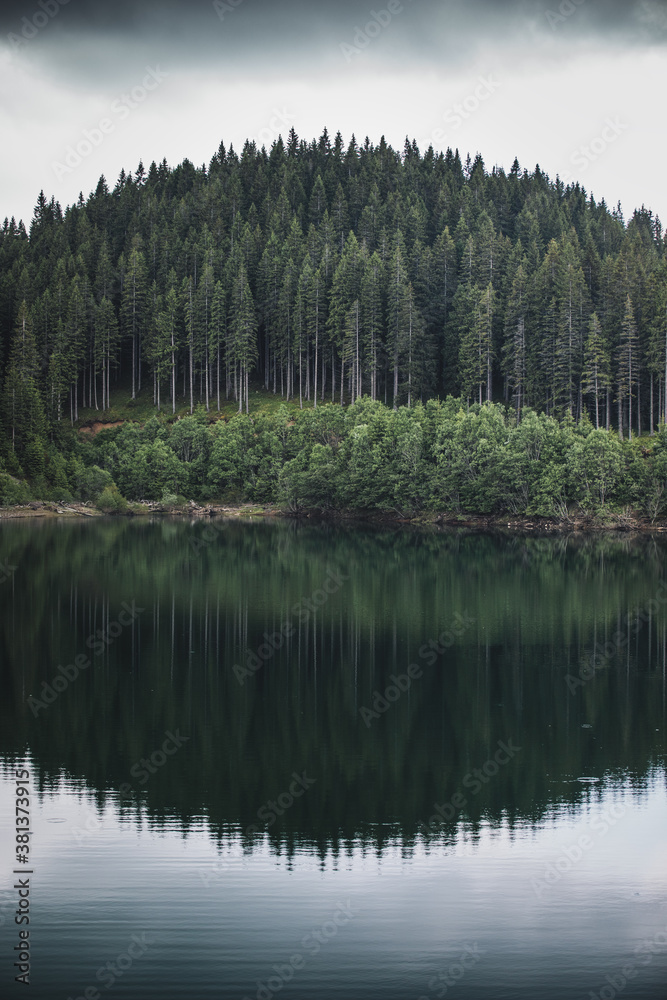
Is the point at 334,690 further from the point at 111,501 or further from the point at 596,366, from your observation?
the point at 596,366

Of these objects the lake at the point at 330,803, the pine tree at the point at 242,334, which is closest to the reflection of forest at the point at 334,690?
the lake at the point at 330,803

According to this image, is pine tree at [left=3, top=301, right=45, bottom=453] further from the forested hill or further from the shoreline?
the shoreline

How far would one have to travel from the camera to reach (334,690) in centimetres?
2616

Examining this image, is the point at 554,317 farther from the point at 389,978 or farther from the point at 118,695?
the point at 389,978

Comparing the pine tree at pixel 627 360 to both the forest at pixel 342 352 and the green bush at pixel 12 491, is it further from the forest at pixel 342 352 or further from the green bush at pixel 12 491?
the green bush at pixel 12 491

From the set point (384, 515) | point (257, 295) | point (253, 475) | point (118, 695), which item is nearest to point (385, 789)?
point (118, 695)

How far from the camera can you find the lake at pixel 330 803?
39.6 ft

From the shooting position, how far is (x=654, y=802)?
18.0 m

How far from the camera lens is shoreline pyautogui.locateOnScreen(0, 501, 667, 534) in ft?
299

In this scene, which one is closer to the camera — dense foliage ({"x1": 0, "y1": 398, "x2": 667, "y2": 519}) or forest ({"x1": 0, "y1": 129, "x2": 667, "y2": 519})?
dense foliage ({"x1": 0, "y1": 398, "x2": 667, "y2": 519})

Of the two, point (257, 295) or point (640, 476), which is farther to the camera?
point (257, 295)

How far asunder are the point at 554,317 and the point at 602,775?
3935 inches

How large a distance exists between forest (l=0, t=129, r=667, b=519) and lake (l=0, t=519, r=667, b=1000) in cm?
6058

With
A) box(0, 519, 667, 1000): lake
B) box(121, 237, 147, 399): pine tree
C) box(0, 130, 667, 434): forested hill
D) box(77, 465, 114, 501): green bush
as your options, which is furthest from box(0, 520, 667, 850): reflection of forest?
box(121, 237, 147, 399): pine tree
